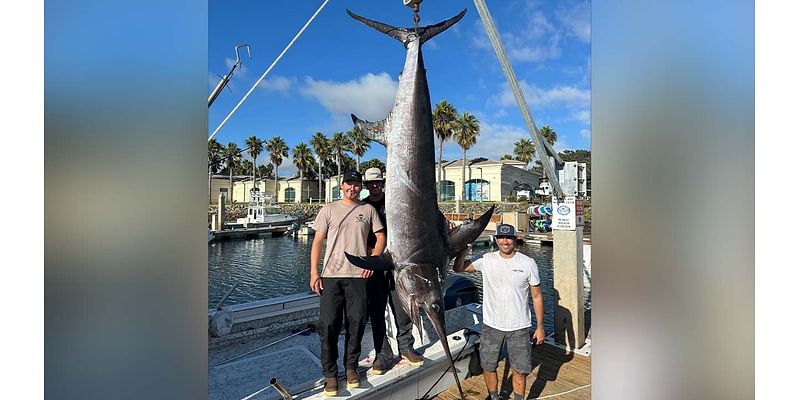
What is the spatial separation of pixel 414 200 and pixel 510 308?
0.99 m

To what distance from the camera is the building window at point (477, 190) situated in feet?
82.5

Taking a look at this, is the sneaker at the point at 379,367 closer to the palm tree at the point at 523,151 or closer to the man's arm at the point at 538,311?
the man's arm at the point at 538,311

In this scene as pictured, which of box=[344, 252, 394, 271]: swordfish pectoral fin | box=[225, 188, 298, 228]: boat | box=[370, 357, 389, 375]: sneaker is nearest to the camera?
box=[344, 252, 394, 271]: swordfish pectoral fin

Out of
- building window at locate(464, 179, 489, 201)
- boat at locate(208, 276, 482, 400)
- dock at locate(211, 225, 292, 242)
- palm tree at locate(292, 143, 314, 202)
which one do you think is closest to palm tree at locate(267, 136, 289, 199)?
palm tree at locate(292, 143, 314, 202)

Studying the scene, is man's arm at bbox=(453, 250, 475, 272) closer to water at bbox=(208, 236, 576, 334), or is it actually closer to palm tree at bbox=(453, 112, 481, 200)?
water at bbox=(208, 236, 576, 334)

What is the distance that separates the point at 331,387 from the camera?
2.30 meters

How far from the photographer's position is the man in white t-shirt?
2.56m

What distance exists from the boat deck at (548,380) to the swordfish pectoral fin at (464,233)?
1.17 meters

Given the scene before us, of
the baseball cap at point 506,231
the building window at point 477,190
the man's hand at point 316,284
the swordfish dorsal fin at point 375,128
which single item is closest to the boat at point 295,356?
the man's hand at point 316,284

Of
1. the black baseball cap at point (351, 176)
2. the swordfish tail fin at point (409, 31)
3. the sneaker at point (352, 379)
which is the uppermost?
the swordfish tail fin at point (409, 31)

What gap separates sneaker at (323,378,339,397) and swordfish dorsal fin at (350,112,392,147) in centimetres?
155
